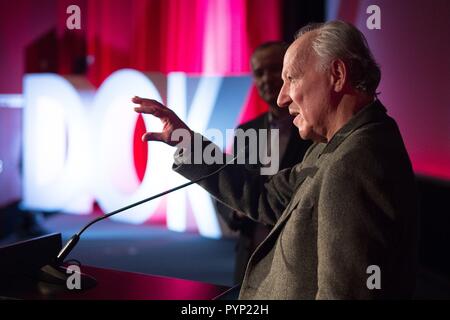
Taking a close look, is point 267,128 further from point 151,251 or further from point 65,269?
point 151,251

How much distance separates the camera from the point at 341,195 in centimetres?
90

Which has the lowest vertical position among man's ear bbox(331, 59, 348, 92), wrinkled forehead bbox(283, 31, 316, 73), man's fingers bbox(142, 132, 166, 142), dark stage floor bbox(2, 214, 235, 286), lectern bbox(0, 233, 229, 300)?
dark stage floor bbox(2, 214, 235, 286)

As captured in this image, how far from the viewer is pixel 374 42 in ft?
12.2

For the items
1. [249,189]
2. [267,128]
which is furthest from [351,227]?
[267,128]

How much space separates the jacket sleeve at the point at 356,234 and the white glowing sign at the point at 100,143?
3.39 metres

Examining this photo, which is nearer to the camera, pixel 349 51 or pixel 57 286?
pixel 349 51

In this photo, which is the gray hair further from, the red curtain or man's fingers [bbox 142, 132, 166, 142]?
the red curtain

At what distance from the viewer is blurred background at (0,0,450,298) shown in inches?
142

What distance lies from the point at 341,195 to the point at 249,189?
0.53m

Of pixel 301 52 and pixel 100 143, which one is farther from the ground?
pixel 301 52

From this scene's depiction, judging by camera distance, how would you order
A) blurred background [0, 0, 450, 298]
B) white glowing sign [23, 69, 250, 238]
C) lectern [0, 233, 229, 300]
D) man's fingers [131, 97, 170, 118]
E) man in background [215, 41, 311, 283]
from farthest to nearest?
white glowing sign [23, 69, 250, 238]
blurred background [0, 0, 450, 298]
man in background [215, 41, 311, 283]
man's fingers [131, 97, 170, 118]
lectern [0, 233, 229, 300]

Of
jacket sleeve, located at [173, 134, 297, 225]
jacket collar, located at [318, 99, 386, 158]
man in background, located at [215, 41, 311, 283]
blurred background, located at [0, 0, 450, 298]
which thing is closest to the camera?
jacket collar, located at [318, 99, 386, 158]

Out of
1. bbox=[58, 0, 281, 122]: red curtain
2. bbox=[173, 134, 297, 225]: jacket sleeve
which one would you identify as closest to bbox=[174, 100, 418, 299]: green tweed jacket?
bbox=[173, 134, 297, 225]: jacket sleeve

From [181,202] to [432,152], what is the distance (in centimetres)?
203
